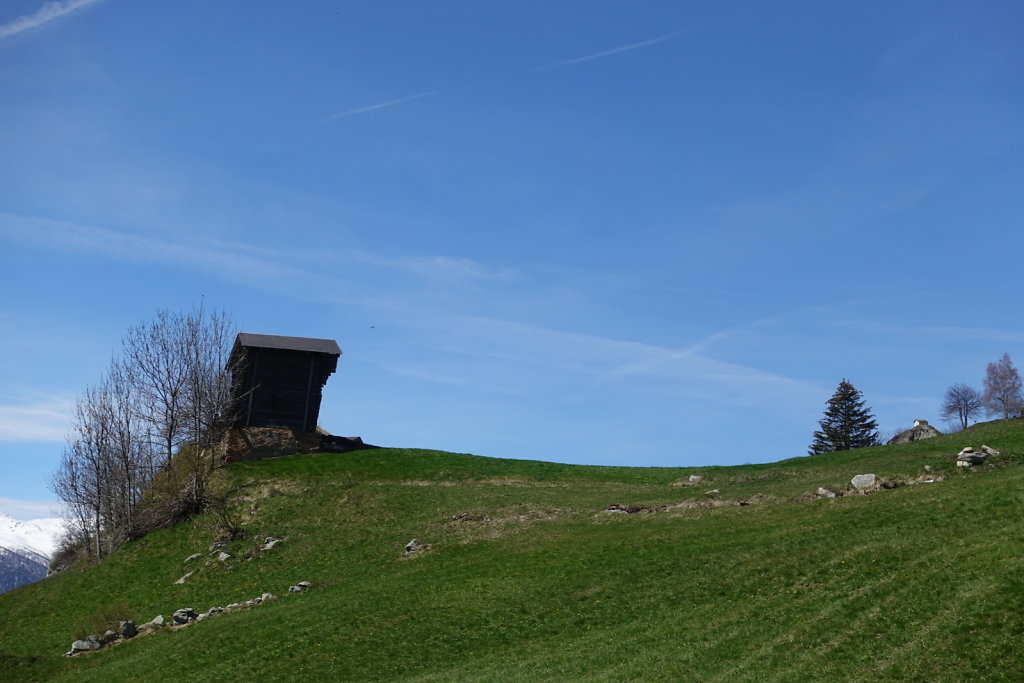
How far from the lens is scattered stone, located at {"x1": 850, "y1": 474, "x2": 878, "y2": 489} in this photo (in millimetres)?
46344

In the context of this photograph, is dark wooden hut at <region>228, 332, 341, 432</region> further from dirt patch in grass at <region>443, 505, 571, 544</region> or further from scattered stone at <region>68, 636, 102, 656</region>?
scattered stone at <region>68, 636, 102, 656</region>

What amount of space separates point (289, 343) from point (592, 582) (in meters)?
47.3

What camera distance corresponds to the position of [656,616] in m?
33.7

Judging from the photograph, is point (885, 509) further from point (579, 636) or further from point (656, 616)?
point (579, 636)

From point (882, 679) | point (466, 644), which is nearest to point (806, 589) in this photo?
point (882, 679)

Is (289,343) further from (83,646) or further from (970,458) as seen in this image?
(970,458)

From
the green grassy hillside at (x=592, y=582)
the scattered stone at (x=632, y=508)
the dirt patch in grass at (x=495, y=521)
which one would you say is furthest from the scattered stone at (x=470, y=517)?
the scattered stone at (x=632, y=508)

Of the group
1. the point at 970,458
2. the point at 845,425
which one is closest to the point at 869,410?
the point at 845,425

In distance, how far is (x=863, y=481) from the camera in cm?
4659

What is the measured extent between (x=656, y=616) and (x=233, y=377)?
175ft

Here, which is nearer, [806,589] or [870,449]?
[806,589]

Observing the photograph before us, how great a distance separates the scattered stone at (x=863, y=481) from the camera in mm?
46344

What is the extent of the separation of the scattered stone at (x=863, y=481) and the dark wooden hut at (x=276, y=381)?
46345 millimetres

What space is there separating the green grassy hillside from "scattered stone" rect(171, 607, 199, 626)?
1816mm
